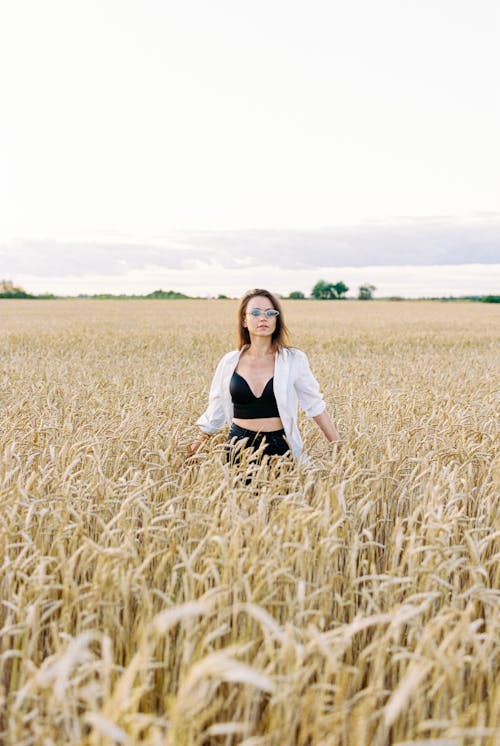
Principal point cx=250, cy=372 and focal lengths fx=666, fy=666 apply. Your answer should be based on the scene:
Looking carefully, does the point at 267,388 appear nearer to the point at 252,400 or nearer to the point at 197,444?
the point at 252,400

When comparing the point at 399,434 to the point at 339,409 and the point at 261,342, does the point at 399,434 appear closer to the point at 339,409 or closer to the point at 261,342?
the point at 261,342

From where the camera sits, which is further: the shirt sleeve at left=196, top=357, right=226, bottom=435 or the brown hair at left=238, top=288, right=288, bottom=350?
the shirt sleeve at left=196, top=357, right=226, bottom=435

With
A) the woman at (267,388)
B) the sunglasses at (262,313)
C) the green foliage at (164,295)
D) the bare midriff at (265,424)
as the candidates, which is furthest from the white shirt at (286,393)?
the green foliage at (164,295)

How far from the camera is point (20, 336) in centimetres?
1936

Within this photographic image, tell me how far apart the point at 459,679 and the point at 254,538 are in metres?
0.91

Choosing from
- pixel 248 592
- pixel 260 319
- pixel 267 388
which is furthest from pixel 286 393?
pixel 248 592

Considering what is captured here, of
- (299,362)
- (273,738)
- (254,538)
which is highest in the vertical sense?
(299,362)

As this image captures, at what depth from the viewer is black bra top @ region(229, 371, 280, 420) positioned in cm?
502

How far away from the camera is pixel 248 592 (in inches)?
91.4

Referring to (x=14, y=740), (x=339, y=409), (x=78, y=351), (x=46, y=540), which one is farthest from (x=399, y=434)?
(x=78, y=351)

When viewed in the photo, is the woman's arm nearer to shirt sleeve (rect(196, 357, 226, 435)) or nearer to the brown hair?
the brown hair

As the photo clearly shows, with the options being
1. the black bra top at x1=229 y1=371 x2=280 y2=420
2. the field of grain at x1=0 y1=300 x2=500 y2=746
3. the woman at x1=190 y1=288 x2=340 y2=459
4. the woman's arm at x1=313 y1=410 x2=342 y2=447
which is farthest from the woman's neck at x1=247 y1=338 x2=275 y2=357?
the field of grain at x1=0 y1=300 x2=500 y2=746

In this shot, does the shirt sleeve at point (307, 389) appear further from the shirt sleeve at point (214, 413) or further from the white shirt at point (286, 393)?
the shirt sleeve at point (214, 413)

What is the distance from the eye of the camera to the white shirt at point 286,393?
492 centimetres
